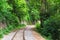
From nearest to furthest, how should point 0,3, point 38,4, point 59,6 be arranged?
1. point 0,3
2. point 59,6
3. point 38,4

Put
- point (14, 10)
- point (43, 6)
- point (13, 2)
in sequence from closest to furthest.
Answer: point (43, 6) → point (13, 2) → point (14, 10)

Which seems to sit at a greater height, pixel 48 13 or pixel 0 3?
pixel 0 3

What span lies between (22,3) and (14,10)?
3441 mm

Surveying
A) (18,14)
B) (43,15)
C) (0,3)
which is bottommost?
(18,14)

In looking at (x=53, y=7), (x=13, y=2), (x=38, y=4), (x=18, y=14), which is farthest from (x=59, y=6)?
(x=18, y=14)

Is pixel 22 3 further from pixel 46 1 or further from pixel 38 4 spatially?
pixel 46 1

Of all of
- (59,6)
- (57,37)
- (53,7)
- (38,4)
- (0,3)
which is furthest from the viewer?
(38,4)

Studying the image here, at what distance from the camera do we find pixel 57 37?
20.6 meters

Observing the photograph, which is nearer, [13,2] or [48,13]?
[48,13]

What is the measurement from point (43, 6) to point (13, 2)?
15.9 m

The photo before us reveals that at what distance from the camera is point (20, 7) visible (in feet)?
193

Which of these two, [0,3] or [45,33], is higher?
[0,3]

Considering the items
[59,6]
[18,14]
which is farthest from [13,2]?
[59,6]

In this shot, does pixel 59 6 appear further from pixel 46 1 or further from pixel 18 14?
pixel 18 14
